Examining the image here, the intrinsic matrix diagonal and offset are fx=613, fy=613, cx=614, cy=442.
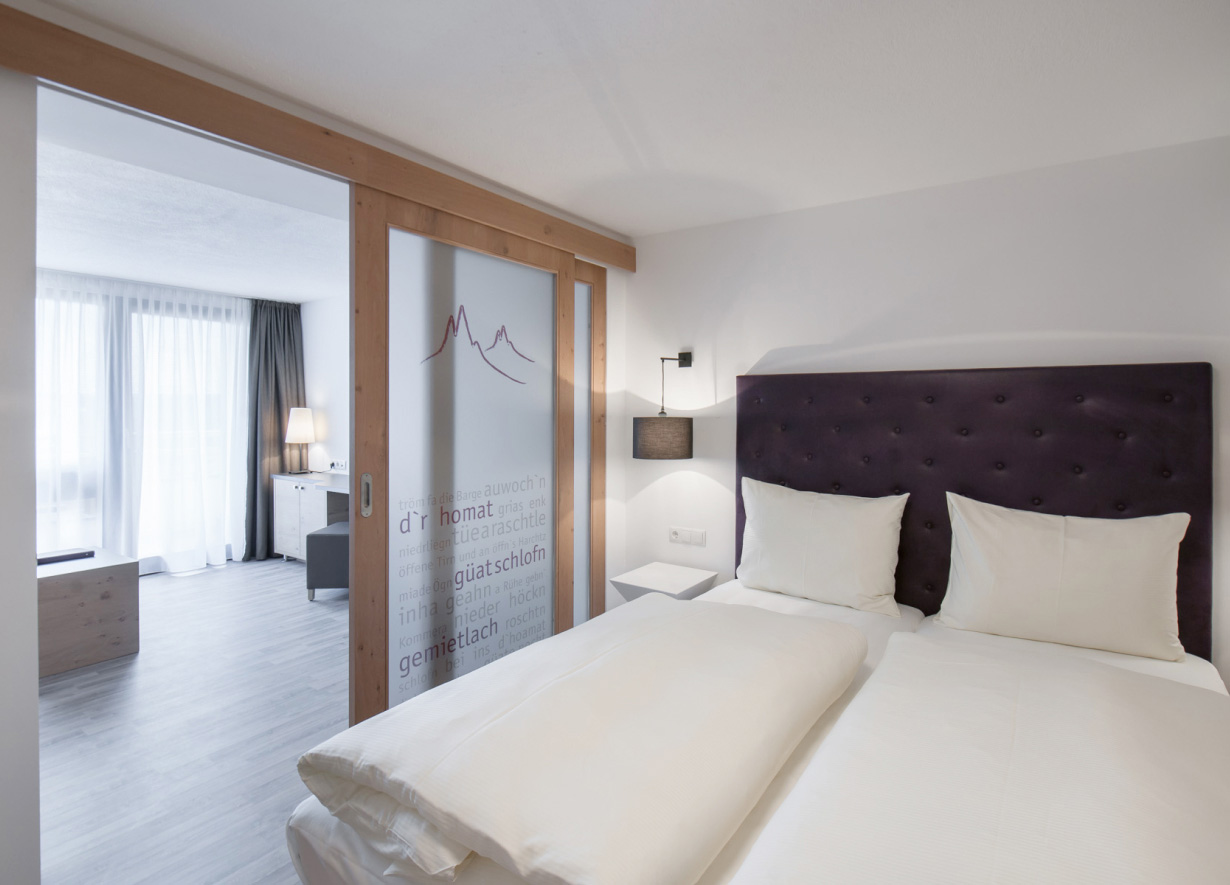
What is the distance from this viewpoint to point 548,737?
117cm

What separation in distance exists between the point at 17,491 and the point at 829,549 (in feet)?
8.44

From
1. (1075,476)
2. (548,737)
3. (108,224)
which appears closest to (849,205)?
(1075,476)

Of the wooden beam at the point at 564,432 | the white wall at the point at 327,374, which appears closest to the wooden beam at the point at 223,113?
the wooden beam at the point at 564,432

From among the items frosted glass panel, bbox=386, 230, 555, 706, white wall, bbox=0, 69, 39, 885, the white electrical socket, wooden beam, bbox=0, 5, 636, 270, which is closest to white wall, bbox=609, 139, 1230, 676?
the white electrical socket

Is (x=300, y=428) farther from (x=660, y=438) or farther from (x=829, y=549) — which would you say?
(x=829, y=549)

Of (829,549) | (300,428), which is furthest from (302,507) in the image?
(829,549)

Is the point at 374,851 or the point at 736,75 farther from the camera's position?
the point at 736,75

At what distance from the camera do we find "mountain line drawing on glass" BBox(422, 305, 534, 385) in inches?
97.4

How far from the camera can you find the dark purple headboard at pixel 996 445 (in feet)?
6.79

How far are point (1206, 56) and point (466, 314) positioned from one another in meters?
2.44

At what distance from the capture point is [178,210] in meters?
3.30

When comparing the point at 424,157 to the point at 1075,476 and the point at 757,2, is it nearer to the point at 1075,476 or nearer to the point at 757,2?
the point at 757,2

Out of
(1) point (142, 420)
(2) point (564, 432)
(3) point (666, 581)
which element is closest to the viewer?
(3) point (666, 581)

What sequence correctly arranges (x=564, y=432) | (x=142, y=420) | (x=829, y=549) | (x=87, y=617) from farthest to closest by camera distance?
(x=142, y=420), (x=87, y=617), (x=564, y=432), (x=829, y=549)
